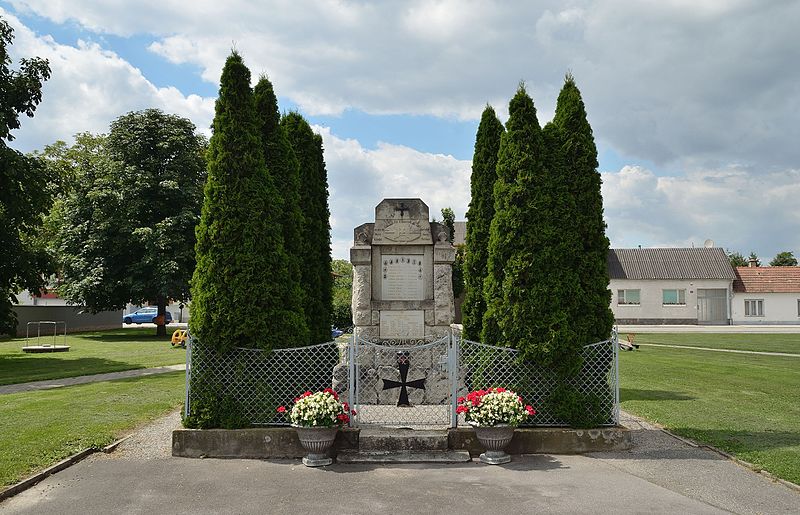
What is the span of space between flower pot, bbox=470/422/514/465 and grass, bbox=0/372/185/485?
535 centimetres

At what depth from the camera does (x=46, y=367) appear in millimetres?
18547

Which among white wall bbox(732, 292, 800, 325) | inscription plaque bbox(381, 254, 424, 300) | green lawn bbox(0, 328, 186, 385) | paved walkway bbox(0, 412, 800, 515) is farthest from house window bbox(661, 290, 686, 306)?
paved walkway bbox(0, 412, 800, 515)

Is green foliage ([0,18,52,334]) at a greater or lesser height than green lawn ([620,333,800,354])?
greater

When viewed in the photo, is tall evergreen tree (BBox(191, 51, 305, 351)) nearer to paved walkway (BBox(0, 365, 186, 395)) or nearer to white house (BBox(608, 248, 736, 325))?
paved walkway (BBox(0, 365, 186, 395))

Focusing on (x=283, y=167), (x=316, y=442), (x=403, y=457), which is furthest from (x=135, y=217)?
(x=403, y=457)

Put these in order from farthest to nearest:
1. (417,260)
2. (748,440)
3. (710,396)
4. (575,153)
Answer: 1. (710,396)
2. (417,260)
3. (575,153)
4. (748,440)

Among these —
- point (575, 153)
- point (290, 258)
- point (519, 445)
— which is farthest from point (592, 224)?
point (290, 258)

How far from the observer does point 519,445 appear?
802cm

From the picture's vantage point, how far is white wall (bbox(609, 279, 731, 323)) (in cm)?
4609

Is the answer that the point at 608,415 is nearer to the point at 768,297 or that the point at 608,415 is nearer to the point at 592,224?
the point at 592,224

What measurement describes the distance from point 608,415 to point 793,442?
2736 millimetres

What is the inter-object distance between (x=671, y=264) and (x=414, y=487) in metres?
46.4

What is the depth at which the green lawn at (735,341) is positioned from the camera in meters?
26.3

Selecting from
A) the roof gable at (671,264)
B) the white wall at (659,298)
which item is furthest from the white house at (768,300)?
the roof gable at (671,264)
